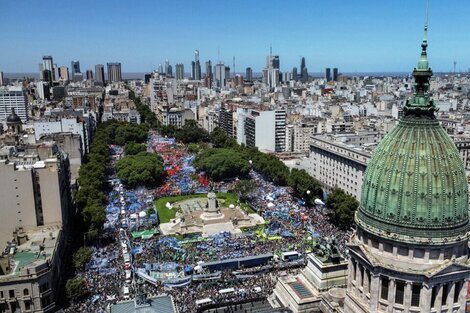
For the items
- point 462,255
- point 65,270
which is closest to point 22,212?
point 65,270

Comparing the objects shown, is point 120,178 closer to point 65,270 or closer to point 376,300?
point 65,270

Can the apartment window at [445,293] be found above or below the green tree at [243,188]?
above

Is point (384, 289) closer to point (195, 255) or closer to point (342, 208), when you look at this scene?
point (195, 255)

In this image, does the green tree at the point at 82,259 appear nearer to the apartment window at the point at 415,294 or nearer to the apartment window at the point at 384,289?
the apartment window at the point at 384,289

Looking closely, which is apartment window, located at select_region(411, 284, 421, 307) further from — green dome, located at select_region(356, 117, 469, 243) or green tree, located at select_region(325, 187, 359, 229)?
green tree, located at select_region(325, 187, 359, 229)

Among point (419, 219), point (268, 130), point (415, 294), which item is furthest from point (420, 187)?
point (268, 130)

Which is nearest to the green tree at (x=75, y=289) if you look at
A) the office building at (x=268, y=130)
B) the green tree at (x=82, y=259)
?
the green tree at (x=82, y=259)

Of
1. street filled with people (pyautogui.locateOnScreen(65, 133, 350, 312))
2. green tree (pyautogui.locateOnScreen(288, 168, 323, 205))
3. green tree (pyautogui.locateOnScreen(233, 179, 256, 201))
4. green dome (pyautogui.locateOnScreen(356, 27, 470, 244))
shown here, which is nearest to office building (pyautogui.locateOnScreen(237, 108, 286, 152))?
green tree (pyautogui.locateOnScreen(233, 179, 256, 201))
